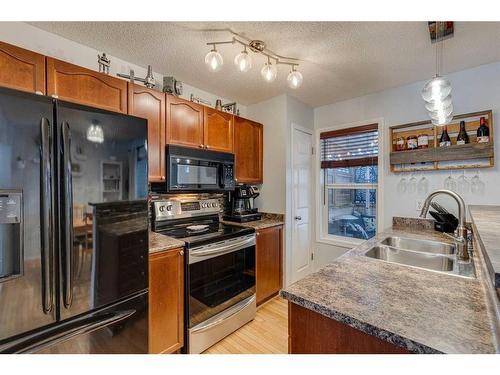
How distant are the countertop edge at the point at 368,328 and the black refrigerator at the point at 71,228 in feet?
3.29

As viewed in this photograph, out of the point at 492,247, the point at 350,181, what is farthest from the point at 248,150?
the point at 492,247

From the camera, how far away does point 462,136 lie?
6.95ft

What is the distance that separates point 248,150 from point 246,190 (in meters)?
0.48

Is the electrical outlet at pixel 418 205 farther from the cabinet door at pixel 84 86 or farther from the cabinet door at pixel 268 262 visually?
the cabinet door at pixel 84 86

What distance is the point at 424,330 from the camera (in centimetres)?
67

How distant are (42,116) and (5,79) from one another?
538 mm

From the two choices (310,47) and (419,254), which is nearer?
(419,254)

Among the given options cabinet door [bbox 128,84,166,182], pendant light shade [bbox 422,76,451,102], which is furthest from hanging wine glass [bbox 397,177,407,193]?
cabinet door [bbox 128,84,166,182]

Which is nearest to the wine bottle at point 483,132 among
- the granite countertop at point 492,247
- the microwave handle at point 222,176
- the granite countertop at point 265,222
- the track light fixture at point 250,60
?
the granite countertop at point 492,247

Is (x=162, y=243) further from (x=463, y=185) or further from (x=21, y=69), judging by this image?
(x=463, y=185)

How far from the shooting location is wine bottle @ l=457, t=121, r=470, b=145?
6.90ft

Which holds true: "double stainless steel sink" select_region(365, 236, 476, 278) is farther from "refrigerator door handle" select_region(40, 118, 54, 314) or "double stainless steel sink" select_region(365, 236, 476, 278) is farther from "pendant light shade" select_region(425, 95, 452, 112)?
"refrigerator door handle" select_region(40, 118, 54, 314)

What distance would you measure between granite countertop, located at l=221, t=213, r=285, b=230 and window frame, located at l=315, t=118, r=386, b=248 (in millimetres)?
761
